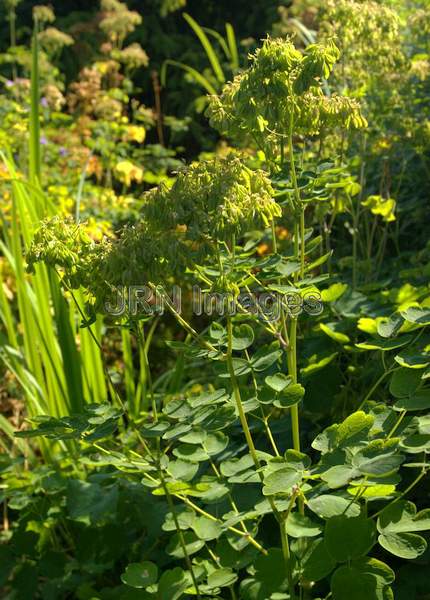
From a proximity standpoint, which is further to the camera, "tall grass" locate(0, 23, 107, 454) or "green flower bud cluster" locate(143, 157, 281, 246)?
"tall grass" locate(0, 23, 107, 454)

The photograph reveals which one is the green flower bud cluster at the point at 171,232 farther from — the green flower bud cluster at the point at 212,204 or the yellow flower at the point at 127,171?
the yellow flower at the point at 127,171

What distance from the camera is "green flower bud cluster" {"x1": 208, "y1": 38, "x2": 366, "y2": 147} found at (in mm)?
1444

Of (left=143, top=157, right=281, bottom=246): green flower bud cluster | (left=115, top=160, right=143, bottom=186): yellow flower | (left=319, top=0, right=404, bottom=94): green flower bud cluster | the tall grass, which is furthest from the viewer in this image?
(left=115, top=160, right=143, bottom=186): yellow flower

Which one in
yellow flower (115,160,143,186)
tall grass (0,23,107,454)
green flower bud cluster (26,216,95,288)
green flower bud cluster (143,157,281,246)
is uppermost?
green flower bud cluster (143,157,281,246)

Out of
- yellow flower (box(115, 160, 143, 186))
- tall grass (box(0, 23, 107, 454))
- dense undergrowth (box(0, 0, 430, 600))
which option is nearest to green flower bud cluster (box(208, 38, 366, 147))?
dense undergrowth (box(0, 0, 430, 600))

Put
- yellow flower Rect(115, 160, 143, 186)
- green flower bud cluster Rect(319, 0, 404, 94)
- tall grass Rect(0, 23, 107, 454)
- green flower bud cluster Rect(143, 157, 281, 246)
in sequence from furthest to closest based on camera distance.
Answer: yellow flower Rect(115, 160, 143, 186) → tall grass Rect(0, 23, 107, 454) → green flower bud cluster Rect(319, 0, 404, 94) → green flower bud cluster Rect(143, 157, 281, 246)

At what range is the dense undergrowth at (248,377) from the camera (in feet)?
4.61

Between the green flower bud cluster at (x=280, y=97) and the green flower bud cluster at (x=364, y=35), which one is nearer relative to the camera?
the green flower bud cluster at (x=280, y=97)

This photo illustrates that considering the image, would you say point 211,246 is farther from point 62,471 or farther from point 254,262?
point 62,471

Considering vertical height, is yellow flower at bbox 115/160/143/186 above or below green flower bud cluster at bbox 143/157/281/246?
below

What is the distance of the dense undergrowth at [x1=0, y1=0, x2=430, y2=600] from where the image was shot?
1404mm

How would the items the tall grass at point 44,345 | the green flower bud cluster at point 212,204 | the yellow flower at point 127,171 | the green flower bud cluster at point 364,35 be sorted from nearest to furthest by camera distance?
the green flower bud cluster at point 212,204
the green flower bud cluster at point 364,35
the tall grass at point 44,345
the yellow flower at point 127,171

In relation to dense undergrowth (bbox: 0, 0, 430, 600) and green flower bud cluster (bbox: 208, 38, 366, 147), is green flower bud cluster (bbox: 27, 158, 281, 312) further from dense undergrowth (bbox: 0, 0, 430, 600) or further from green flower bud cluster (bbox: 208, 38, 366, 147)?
green flower bud cluster (bbox: 208, 38, 366, 147)

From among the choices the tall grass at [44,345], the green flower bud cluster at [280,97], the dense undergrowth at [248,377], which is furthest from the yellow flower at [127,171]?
the green flower bud cluster at [280,97]
